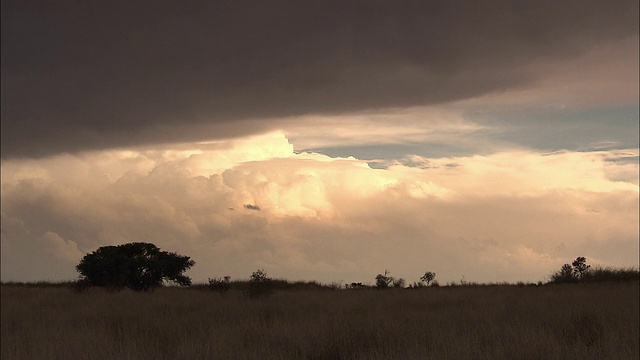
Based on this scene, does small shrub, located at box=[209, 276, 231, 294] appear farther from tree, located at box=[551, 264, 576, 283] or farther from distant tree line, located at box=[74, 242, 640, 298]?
tree, located at box=[551, 264, 576, 283]

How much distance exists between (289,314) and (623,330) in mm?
10861

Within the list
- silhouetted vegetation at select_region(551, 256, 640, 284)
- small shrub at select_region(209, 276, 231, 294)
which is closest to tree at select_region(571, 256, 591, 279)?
silhouetted vegetation at select_region(551, 256, 640, 284)

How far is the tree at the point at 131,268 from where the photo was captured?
4069 centimetres

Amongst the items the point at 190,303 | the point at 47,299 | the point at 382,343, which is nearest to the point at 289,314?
the point at 190,303

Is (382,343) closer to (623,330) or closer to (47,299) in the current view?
(623,330)

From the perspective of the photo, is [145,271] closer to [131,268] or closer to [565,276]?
[131,268]

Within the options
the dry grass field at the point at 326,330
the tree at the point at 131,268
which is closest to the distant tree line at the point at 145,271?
the tree at the point at 131,268

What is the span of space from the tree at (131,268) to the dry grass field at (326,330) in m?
11.8

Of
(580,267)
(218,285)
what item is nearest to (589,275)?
(580,267)

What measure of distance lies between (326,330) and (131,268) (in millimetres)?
28487

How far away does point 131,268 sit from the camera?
41.1 metres

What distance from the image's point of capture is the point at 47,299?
30.1 m

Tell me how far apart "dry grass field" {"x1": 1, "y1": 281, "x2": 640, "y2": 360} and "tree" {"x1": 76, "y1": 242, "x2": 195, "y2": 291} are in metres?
11.8

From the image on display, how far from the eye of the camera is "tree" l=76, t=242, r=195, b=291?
133 feet
